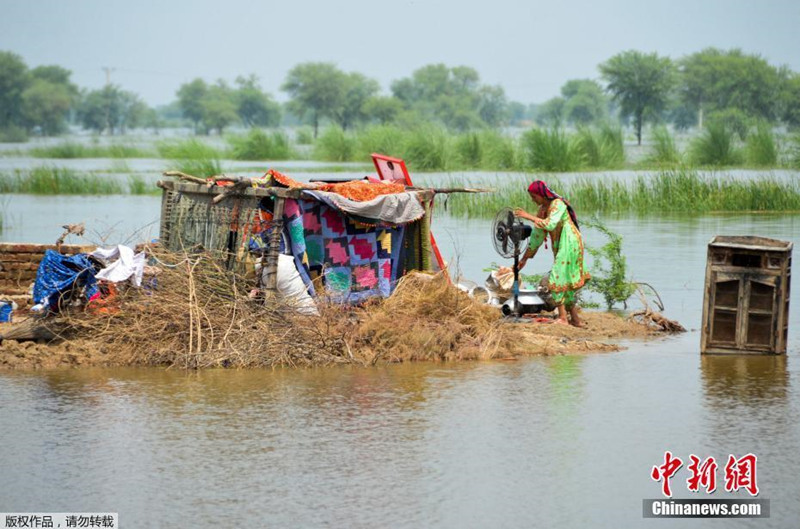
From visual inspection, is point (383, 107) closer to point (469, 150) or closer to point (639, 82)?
point (639, 82)

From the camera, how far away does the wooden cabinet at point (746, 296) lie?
32.6 feet

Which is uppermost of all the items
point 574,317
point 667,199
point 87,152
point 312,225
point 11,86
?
point 11,86

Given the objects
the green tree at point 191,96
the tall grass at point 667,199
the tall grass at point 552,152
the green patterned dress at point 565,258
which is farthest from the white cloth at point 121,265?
the green tree at point 191,96

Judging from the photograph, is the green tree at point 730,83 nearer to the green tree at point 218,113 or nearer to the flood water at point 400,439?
the green tree at point 218,113

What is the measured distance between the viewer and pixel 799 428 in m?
7.89

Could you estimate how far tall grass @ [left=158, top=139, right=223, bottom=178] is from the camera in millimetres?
31891

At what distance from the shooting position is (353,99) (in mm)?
103625

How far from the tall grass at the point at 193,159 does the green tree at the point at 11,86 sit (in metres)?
74.5

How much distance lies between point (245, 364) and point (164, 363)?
71 centimetres

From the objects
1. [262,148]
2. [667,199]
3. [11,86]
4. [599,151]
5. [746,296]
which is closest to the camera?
[746,296]

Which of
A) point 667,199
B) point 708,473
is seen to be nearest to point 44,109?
point 667,199

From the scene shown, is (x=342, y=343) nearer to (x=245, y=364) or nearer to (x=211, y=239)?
(x=245, y=364)

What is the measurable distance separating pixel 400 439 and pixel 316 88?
106 m

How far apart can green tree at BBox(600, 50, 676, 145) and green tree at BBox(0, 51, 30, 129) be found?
60.3m
